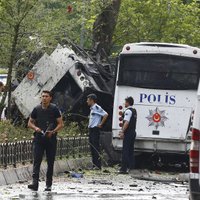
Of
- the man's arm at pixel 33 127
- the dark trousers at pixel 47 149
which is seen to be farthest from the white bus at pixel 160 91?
the man's arm at pixel 33 127

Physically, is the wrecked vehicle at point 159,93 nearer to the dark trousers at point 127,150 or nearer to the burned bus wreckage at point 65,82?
the dark trousers at point 127,150

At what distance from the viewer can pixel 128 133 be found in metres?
24.7

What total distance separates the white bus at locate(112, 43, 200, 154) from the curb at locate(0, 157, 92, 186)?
1912 millimetres

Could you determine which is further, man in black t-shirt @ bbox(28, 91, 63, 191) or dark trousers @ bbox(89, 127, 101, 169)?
dark trousers @ bbox(89, 127, 101, 169)

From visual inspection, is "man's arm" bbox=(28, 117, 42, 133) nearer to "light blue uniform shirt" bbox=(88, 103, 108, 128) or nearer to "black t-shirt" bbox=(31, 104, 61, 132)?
"black t-shirt" bbox=(31, 104, 61, 132)

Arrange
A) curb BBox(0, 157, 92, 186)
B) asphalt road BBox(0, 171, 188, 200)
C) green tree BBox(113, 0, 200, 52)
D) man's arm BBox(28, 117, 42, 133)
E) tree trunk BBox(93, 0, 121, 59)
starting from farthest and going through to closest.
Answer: green tree BBox(113, 0, 200, 52) < tree trunk BBox(93, 0, 121, 59) < curb BBox(0, 157, 92, 186) < man's arm BBox(28, 117, 42, 133) < asphalt road BBox(0, 171, 188, 200)

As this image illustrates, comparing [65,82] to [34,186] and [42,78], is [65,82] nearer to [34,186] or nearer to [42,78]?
[42,78]

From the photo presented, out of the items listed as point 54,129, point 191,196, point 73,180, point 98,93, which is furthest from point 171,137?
point 191,196

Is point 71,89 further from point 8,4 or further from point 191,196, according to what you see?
point 191,196

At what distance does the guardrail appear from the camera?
773 inches

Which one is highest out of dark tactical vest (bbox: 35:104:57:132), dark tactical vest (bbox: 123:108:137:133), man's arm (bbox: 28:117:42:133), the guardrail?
dark tactical vest (bbox: 123:108:137:133)

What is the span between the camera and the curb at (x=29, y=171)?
19.2 m

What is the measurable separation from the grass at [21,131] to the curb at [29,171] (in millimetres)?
897

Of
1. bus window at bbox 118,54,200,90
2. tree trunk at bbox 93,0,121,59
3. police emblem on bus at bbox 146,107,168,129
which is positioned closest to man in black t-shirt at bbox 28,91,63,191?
police emblem on bus at bbox 146,107,168,129
